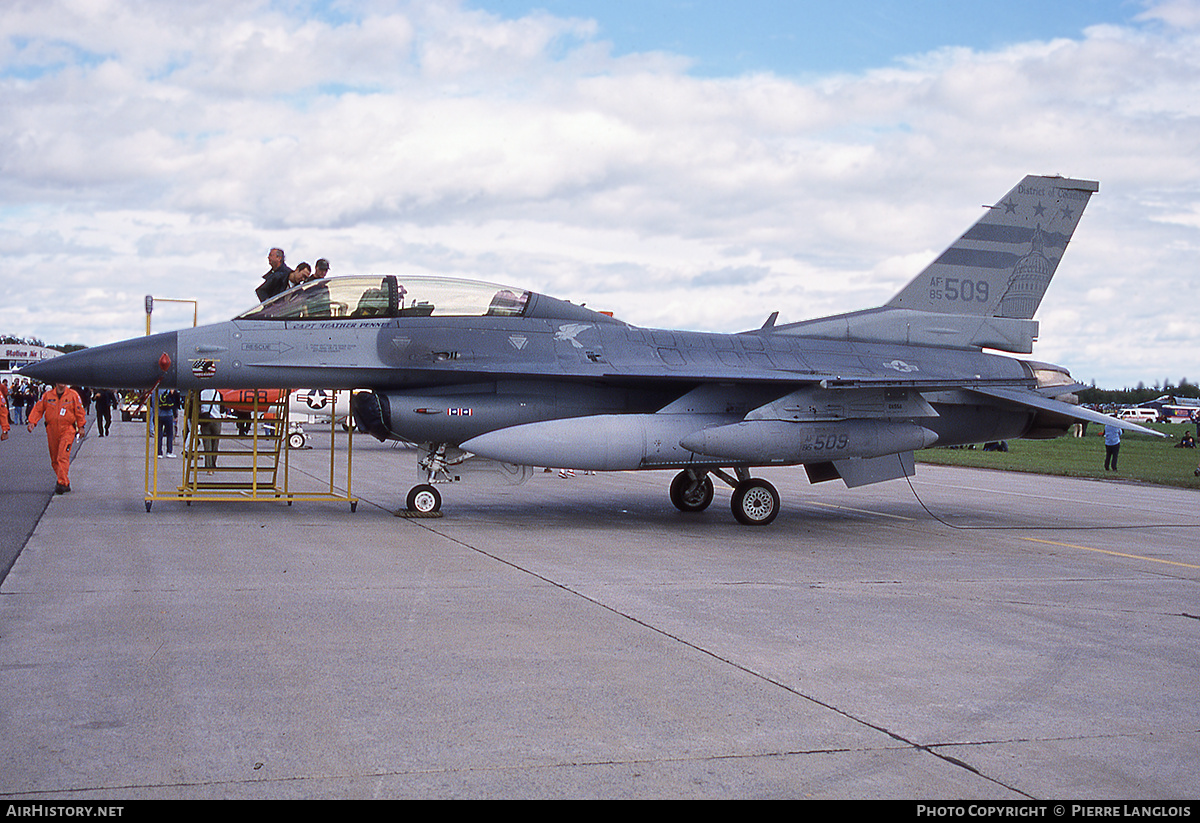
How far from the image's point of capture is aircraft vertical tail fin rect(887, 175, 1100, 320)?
49.2 feet

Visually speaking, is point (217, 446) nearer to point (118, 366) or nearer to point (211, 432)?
point (211, 432)

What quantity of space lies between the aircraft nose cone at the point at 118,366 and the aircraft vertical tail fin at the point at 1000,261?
31.8 feet

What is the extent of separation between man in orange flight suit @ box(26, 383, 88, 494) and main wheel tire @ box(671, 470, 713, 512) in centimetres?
838

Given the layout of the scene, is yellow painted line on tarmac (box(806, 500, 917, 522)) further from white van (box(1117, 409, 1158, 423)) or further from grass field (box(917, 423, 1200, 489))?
white van (box(1117, 409, 1158, 423))

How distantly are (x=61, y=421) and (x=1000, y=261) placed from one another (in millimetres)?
13486

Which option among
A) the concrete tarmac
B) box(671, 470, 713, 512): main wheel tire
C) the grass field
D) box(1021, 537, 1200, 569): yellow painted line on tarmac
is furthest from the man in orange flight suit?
the grass field

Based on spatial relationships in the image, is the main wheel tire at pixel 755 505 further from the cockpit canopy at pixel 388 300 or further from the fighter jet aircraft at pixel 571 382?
the cockpit canopy at pixel 388 300

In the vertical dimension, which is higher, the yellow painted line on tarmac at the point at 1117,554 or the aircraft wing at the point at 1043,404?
the aircraft wing at the point at 1043,404

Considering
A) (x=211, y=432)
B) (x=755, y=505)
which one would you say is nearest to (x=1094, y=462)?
(x=755, y=505)

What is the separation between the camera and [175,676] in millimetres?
5191

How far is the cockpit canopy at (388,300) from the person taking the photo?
12.4 metres

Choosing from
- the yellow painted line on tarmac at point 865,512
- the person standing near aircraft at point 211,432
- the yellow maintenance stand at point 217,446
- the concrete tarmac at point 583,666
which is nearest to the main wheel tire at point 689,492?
the yellow painted line on tarmac at point 865,512

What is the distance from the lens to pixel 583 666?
562 centimetres
